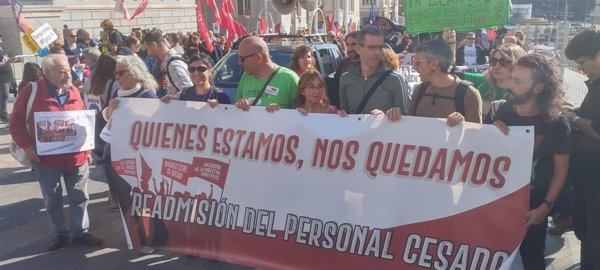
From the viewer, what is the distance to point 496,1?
16.6ft

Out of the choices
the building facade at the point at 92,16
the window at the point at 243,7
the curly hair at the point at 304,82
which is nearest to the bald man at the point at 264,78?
the curly hair at the point at 304,82

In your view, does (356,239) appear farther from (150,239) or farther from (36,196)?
(36,196)

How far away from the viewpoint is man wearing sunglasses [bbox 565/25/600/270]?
3.11m

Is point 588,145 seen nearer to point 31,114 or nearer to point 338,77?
point 338,77

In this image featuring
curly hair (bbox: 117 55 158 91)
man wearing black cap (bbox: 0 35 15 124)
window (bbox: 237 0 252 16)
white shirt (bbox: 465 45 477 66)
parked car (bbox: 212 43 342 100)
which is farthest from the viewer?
window (bbox: 237 0 252 16)

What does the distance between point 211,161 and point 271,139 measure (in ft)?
1.69

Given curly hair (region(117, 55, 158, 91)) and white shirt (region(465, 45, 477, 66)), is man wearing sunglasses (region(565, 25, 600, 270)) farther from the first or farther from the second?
white shirt (region(465, 45, 477, 66))

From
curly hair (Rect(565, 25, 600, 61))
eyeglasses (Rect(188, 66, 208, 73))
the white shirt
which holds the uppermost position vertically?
curly hair (Rect(565, 25, 600, 61))

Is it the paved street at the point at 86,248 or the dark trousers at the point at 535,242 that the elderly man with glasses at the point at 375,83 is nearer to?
the dark trousers at the point at 535,242

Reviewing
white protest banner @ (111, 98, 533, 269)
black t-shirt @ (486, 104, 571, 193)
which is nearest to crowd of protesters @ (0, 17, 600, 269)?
black t-shirt @ (486, 104, 571, 193)

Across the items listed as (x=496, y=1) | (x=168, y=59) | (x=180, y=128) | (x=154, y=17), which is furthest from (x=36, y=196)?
(x=154, y=17)

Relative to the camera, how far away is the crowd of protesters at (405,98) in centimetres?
298

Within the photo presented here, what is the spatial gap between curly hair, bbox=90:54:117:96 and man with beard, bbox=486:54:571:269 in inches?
142

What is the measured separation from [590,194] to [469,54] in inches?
283
